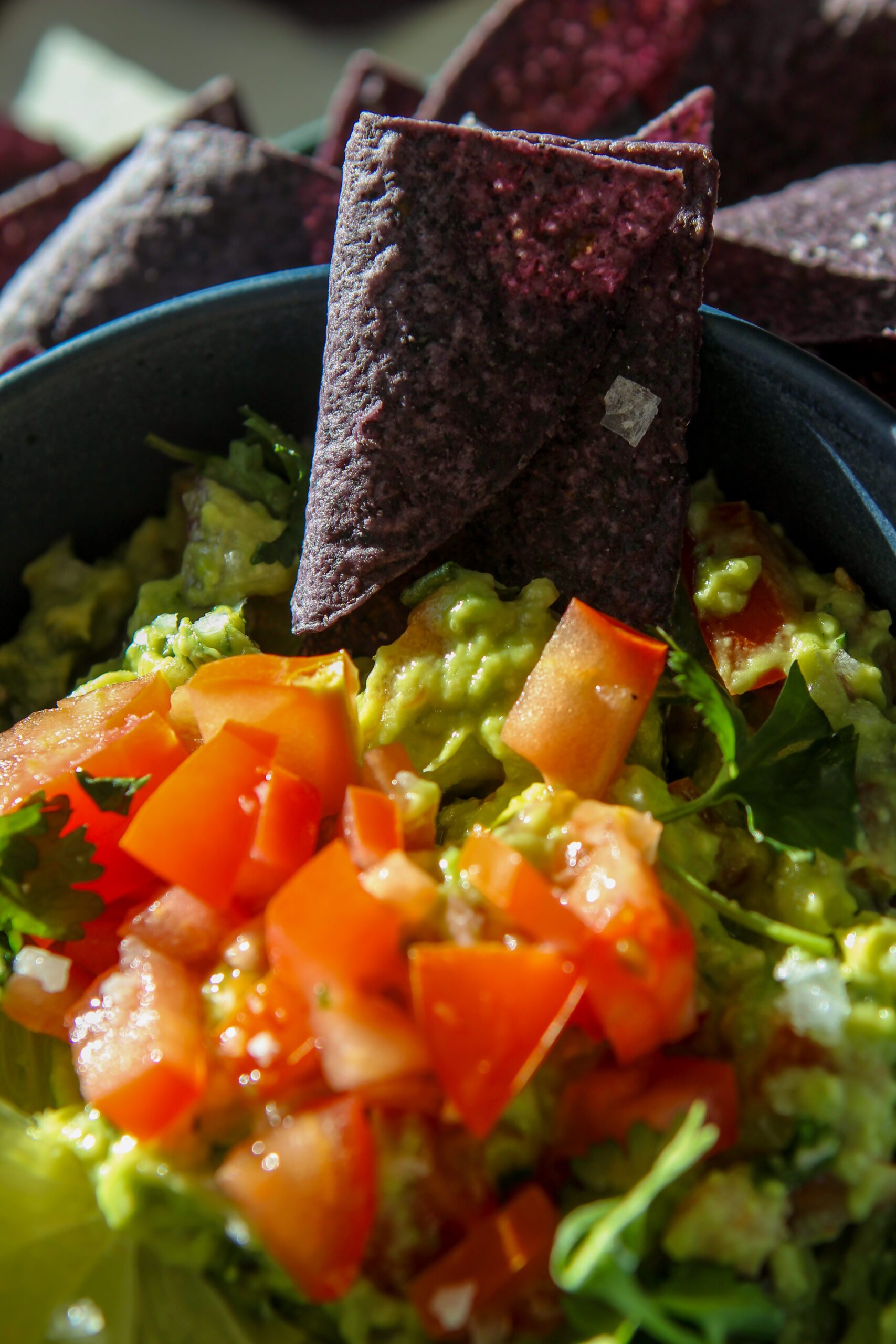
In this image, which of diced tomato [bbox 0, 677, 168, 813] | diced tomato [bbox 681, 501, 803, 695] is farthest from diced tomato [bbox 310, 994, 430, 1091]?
diced tomato [bbox 681, 501, 803, 695]

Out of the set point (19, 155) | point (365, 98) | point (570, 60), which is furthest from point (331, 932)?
point (19, 155)

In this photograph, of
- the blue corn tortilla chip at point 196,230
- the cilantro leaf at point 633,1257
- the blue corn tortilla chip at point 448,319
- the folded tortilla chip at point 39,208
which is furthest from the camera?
the folded tortilla chip at point 39,208

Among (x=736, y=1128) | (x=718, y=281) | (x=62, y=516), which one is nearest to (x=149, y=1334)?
(x=736, y=1128)

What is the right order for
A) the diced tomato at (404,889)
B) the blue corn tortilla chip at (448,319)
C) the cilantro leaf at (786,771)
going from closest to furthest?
the diced tomato at (404,889), the cilantro leaf at (786,771), the blue corn tortilla chip at (448,319)

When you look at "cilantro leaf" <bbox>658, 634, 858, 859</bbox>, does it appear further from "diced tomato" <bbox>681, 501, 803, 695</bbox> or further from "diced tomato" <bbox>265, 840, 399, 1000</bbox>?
"diced tomato" <bbox>265, 840, 399, 1000</bbox>

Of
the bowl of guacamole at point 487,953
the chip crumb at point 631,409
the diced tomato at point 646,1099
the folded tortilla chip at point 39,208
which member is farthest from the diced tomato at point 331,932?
the folded tortilla chip at point 39,208

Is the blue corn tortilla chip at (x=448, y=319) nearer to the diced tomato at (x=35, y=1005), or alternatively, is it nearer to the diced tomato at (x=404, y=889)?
the diced tomato at (x=404, y=889)

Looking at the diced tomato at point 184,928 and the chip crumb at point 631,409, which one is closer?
the diced tomato at point 184,928
